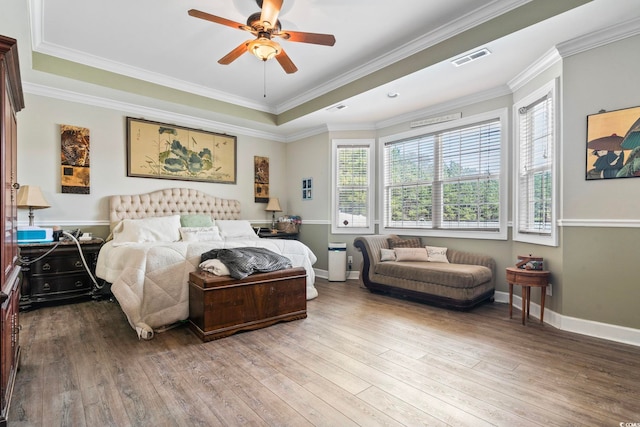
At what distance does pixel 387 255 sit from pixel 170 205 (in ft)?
11.8

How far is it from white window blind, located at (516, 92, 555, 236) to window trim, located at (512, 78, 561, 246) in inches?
1.0

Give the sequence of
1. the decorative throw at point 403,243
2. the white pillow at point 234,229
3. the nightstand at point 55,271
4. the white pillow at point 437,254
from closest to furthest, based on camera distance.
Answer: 1. the nightstand at point 55,271
2. the white pillow at point 437,254
3. the decorative throw at point 403,243
4. the white pillow at point 234,229

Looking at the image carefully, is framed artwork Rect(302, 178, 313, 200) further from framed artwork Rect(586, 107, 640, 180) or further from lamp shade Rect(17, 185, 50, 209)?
framed artwork Rect(586, 107, 640, 180)

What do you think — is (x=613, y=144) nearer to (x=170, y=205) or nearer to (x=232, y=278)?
(x=232, y=278)

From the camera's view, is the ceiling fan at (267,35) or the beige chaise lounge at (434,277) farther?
the beige chaise lounge at (434,277)

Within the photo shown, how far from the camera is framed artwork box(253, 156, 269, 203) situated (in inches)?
250

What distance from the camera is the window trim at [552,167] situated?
10.8 feet

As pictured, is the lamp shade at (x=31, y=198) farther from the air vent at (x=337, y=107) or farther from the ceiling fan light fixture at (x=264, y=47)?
the air vent at (x=337, y=107)

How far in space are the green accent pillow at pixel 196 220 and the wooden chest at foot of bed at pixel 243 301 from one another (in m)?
1.99

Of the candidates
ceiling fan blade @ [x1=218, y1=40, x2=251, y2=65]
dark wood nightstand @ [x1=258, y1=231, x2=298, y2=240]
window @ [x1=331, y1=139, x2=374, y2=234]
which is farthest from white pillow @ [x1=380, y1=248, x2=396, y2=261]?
ceiling fan blade @ [x1=218, y1=40, x2=251, y2=65]

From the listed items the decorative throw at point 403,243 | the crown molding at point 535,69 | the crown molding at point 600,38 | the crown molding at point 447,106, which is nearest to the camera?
the crown molding at point 600,38

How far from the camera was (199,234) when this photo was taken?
473 centimetres

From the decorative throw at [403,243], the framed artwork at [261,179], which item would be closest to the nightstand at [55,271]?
the framed artwork at [261,179]

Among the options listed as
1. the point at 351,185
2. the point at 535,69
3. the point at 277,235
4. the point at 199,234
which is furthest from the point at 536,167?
the point at 199,234
